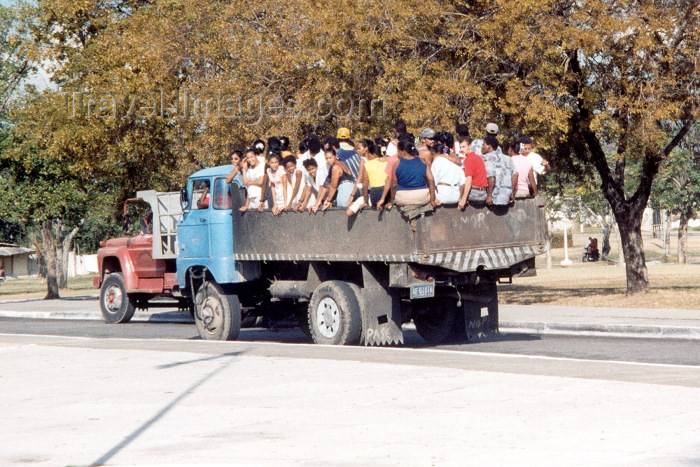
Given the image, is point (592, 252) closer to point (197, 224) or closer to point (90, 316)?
point (90, 316)

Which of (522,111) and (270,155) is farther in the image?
(522,111)

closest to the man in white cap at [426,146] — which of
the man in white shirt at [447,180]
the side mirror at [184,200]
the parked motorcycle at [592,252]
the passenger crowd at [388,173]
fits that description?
the passenger crowd at [388,173]

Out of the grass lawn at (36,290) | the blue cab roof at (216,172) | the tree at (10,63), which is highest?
the tree at (10,63)

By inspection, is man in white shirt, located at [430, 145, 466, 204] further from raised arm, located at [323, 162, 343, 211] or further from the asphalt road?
the asphalt road

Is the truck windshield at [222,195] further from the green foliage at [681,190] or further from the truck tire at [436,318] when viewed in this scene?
the green foliage at [681,190]

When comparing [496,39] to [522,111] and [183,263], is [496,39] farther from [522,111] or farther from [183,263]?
[183,263]

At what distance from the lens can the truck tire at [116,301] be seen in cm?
2269

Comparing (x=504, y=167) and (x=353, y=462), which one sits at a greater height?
(x=504, y=167)

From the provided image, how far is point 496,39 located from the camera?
22.5 meters

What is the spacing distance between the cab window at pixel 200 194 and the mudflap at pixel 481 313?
14.4ft

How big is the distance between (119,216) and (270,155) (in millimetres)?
20071

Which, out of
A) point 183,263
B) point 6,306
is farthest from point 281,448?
point 6,306

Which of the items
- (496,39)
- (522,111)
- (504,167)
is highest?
(496,39)

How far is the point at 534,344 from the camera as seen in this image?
1578 centimetres
